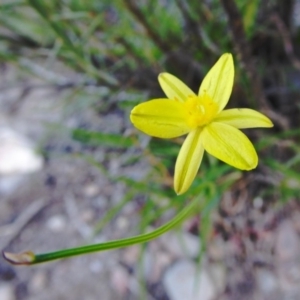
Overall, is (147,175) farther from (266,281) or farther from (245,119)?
(245,119)

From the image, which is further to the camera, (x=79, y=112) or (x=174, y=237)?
(x=79, y=112)

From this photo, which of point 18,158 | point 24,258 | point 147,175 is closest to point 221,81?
point 24,258

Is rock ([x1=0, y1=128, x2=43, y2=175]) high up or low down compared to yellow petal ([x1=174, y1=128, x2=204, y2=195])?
down

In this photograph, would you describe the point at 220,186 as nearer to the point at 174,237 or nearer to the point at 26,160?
the point at 174,237

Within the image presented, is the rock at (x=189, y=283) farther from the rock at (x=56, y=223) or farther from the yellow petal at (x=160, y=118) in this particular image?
the yellow petal at (x=160, y=118)

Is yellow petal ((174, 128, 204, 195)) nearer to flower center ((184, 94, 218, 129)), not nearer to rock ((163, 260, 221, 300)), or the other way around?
flower center ((184, 94, 218, 129))

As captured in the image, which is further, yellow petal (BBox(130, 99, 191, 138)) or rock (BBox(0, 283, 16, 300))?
rock (BBox(0, 283, 16, 300))

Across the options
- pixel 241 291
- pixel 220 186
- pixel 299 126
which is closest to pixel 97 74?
pixel 220 186

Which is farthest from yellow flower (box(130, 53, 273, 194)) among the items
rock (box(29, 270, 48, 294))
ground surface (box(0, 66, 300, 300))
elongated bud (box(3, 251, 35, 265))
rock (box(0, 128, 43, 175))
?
rock (box(0, 128, 43, 175))
